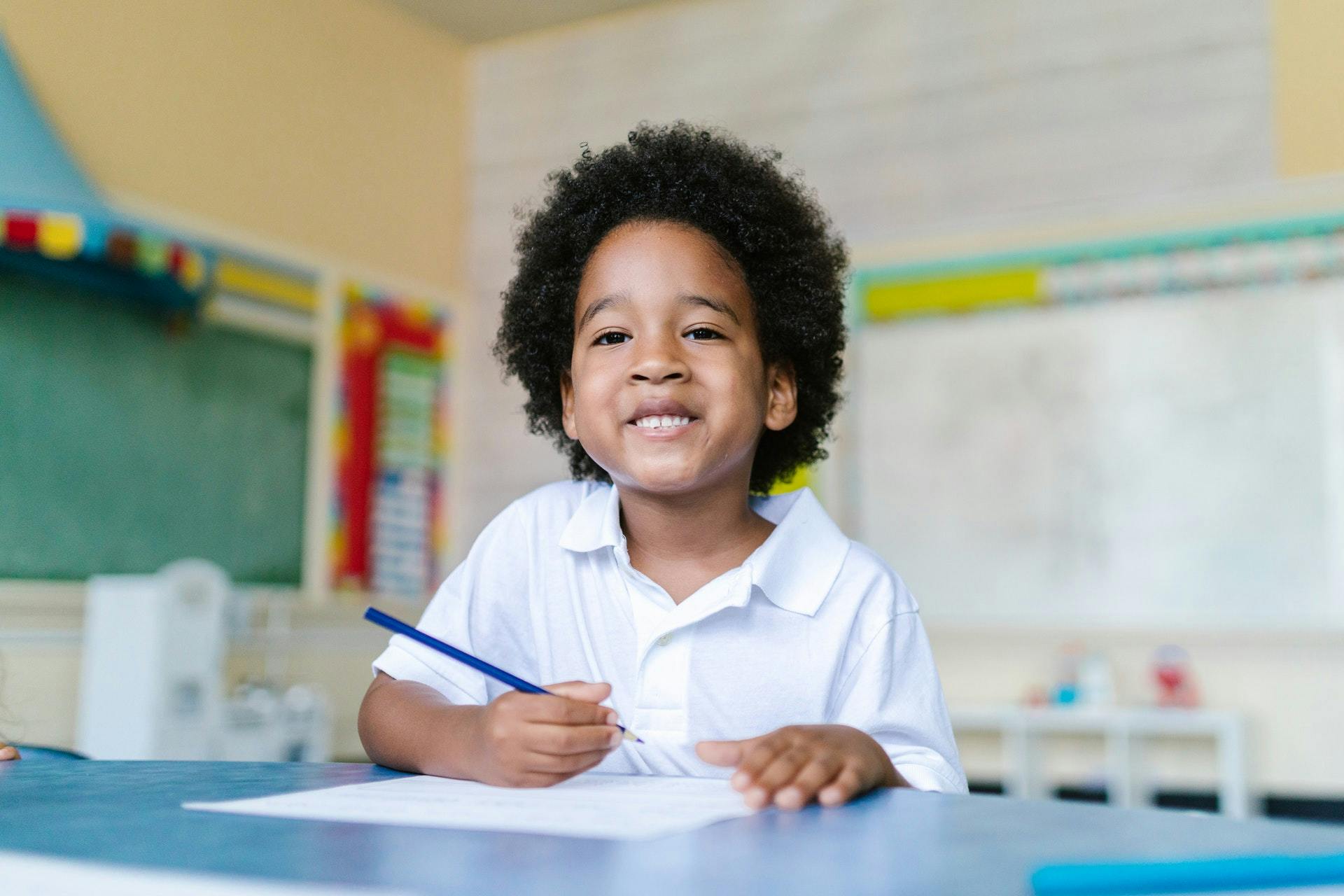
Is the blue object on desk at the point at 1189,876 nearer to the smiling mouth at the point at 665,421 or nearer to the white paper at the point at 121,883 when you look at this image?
the white paper at the point at 121,883

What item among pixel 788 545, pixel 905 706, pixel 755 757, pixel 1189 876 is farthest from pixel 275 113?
pixel 1189 876

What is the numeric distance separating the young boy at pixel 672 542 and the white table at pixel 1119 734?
251 cm

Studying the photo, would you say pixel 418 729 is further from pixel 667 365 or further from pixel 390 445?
pixel 390 445

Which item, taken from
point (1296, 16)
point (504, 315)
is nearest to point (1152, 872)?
point (504, 315)

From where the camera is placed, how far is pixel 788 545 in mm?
989

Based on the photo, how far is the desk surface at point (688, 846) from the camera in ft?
1.30

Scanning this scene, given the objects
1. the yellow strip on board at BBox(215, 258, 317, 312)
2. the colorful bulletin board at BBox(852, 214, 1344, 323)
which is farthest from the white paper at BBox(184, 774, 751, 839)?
the yellow strip on board at BBox(215, 258, 317, 312)

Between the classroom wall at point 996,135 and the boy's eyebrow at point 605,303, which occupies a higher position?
→ the classroom wall at point 996,135

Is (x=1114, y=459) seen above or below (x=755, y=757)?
above

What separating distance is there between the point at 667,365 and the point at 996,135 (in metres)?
3.33

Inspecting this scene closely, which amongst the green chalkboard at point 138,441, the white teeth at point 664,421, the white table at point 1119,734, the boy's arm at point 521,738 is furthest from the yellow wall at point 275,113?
the boy's arm at point 521,738

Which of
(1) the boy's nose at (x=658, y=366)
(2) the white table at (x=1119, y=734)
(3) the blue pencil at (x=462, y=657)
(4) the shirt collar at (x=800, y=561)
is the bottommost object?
(2) the white table at (x=1119, y=734)

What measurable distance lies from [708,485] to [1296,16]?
11.1 ft

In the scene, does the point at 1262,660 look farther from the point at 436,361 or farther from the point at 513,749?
the point at 513,749
